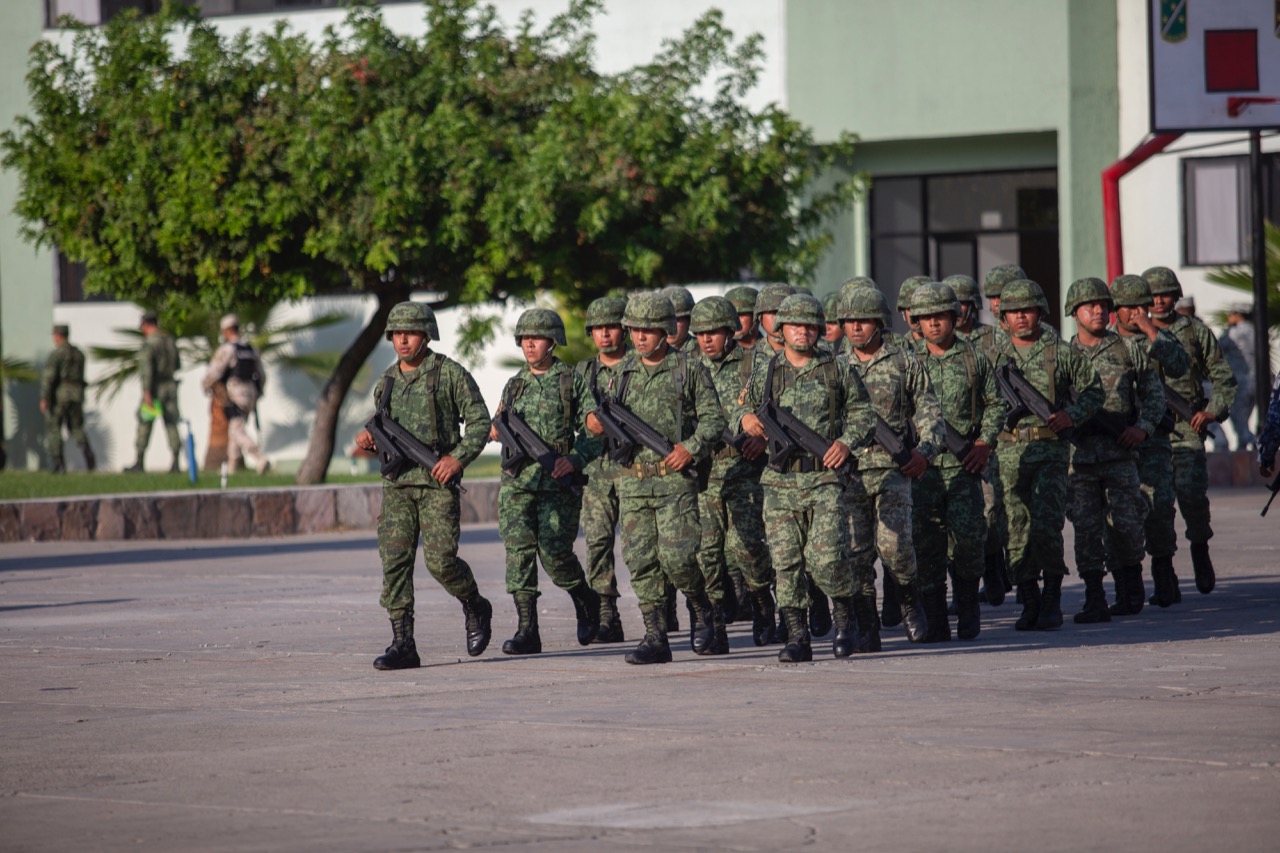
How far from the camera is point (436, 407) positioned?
10.7m

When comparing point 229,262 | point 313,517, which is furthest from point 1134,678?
point 229,262

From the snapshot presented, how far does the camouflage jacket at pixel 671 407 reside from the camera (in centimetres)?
1046

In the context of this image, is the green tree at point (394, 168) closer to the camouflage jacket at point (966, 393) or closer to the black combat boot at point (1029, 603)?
the camouflage jacket at point (966, 393)

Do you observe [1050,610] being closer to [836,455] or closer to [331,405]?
[836,455]

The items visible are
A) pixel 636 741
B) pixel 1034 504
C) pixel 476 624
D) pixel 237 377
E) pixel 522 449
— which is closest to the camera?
pixel 636 741

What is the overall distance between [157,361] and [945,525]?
62.5 feet

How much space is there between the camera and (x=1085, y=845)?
584cm

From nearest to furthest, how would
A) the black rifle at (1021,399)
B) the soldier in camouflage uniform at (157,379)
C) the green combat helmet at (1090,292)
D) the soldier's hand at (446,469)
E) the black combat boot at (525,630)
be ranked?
the soldier's hand at (446,469) < the black combat boot at (525,630) < the black rifle at (1021,399) < the green combat helmet at (1090,292) < the soldier in camouflage uniform at (157,379)

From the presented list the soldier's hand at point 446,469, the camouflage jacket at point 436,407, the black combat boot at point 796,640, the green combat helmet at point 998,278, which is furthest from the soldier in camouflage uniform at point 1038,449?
the soldier's hand at point 446,469

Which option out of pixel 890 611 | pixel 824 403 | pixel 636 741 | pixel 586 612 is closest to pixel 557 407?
pixel 586 612

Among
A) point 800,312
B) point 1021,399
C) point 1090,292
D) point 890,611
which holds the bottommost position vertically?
point 890,611

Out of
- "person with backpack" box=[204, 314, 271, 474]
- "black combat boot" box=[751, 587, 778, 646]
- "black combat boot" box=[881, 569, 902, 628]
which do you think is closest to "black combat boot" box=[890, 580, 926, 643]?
"black combat boot" box=[751, 587, 778, 646]

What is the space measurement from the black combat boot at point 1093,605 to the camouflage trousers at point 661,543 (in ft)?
8.26

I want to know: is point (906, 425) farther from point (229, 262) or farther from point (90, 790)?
point (229, 262)
